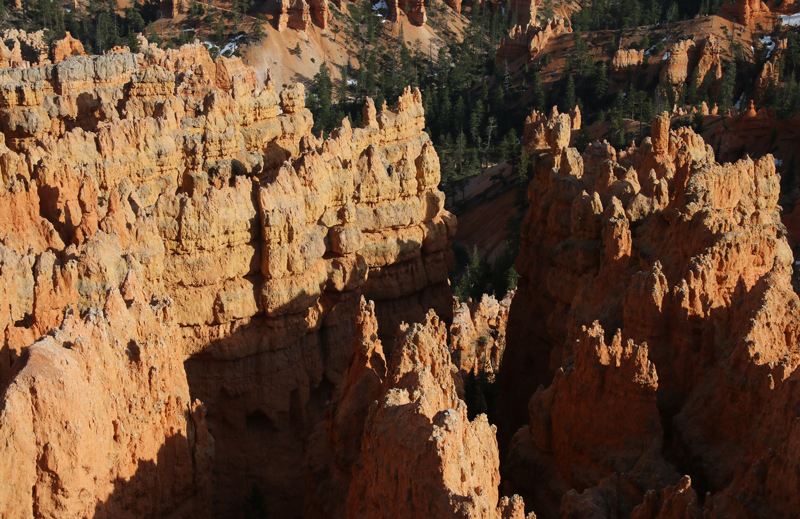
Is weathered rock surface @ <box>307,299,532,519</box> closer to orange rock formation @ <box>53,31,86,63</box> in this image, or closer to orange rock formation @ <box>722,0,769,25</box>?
orange rock formation @ <box>53,31,86,63</box>

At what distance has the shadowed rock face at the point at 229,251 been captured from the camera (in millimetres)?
19750

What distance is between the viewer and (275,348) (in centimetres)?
2544

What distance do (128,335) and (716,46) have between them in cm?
8594

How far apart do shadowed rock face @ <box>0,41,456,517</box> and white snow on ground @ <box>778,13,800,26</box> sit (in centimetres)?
8238

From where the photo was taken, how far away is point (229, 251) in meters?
24.7

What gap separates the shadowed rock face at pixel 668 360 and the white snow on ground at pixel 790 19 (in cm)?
8334

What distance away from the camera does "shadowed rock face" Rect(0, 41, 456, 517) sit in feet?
64.8

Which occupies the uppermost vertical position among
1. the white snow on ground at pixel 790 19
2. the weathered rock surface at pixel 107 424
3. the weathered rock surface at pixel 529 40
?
the weathered rock surface at pixel 107 424

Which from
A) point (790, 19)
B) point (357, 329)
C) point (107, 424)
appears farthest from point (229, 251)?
point (790, 19)

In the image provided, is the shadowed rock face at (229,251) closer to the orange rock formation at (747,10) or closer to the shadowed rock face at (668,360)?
the shadowed rock face at (668,360)

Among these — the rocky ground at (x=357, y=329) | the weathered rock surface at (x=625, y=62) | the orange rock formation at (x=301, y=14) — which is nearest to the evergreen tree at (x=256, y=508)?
the rocky ground at (x=357, y=329)

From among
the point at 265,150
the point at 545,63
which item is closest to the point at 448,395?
the point at 265,150

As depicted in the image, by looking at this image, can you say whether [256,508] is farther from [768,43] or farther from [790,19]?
[790,19]

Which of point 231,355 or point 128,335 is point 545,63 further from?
point 128,335
